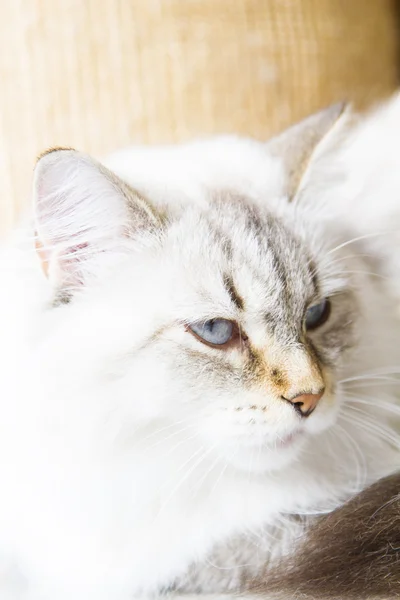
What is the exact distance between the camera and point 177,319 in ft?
2.97

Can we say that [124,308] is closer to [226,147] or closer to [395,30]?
[226,147]

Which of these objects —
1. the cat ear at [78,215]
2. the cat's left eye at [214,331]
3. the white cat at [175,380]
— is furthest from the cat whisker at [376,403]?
the cat ear at [78,215]

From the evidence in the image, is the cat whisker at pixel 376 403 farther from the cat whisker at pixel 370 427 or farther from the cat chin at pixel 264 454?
the cat chin at pixel 264 454

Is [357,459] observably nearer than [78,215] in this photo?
No

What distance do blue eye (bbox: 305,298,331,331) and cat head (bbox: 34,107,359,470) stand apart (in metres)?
0.03

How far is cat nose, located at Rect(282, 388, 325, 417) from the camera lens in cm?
88

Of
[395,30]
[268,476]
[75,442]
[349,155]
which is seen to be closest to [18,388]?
[75,442]

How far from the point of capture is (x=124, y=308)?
92 centimetres

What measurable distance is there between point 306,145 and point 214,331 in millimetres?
378

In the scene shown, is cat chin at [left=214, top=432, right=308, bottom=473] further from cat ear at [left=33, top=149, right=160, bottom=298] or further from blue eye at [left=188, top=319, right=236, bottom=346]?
cat ear at [left=33, top=149, right=160, bottom=298]

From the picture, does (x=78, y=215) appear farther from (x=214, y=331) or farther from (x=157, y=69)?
(x=157, y=69)

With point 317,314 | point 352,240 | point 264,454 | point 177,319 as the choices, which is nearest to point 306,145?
point 352,240

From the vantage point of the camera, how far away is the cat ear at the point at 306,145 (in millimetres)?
1098

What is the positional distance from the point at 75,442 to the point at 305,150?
0.57 metres
